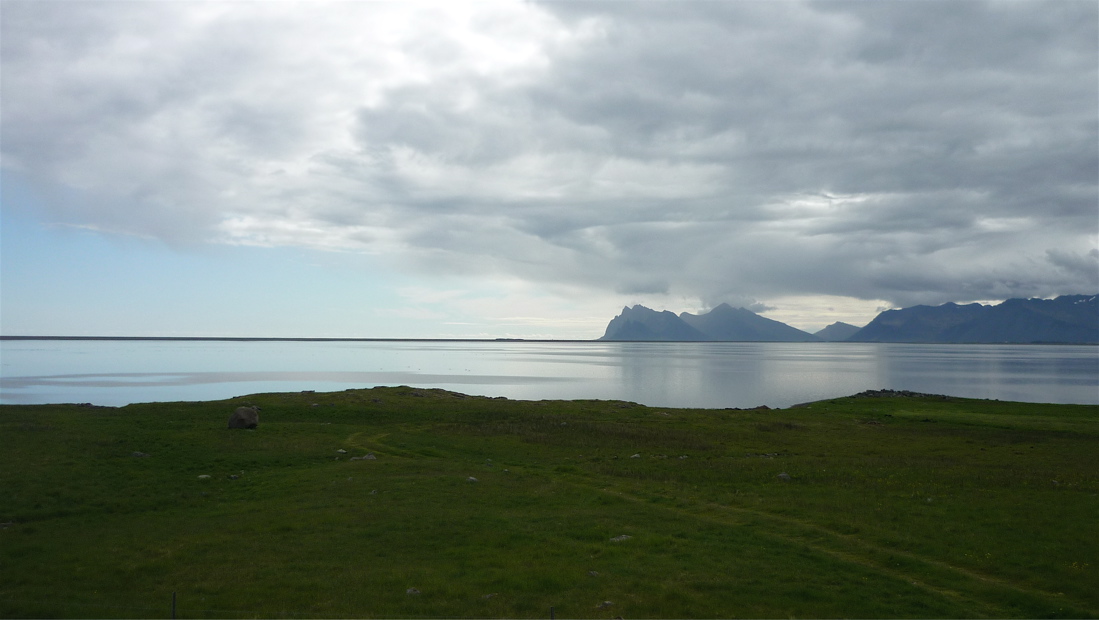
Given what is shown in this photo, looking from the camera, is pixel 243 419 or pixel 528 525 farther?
pixel 243 419

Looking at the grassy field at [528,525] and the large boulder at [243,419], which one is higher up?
the large boulder at [243,419]

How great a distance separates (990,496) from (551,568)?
22.0m

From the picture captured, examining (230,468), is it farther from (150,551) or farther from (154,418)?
(154,418)

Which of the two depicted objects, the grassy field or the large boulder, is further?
the large boulder

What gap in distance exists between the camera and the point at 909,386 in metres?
133

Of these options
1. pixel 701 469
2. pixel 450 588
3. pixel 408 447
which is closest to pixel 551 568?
pixel 450 588

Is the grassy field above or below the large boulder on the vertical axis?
below

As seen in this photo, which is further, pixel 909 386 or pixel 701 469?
pixel 909 386

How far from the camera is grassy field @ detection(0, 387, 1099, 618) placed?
16422 millimetres

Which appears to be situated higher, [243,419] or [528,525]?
[243,419]

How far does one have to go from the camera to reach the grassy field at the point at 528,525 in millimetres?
16422

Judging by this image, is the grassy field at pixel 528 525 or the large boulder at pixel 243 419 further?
the large boulder at pixel 243 419

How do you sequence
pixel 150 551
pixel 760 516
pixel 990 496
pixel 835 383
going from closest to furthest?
pixel 150 551, pixel 760 516, pixel 990 496, pixel 835 383

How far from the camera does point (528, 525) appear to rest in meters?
23.2
